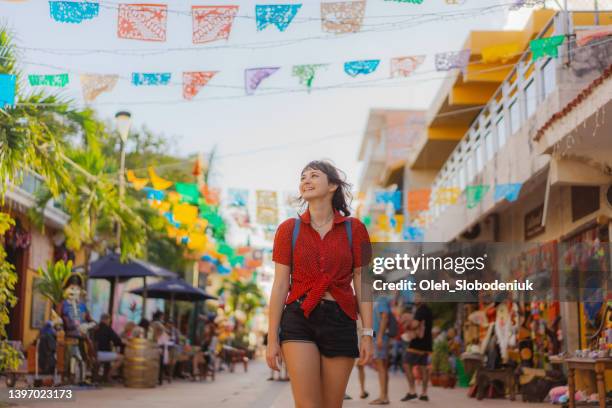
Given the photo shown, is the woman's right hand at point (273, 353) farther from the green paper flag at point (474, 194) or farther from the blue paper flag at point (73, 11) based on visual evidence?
the green paper flag at point (474, 194)

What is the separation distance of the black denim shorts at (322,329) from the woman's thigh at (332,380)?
4 cm

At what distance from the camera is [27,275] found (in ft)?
68.8

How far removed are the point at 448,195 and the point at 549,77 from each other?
9.46 metres

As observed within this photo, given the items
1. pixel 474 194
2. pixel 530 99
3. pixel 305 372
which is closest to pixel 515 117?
pixel 530 99

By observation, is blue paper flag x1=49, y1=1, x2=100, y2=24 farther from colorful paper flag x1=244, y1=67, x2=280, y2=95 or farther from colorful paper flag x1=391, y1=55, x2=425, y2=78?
colorful paper flag x1=391, y1=55, x2=425, y2=78

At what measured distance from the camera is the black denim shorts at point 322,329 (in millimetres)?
4070

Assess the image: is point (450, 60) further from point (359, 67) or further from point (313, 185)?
point (313, 185)

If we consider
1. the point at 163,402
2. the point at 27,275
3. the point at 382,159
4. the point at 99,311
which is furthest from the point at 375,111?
the point at 163,402

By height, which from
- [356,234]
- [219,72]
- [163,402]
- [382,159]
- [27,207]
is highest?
[382,159]

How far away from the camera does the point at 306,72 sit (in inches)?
493

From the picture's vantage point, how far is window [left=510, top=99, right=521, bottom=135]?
16.2 metres

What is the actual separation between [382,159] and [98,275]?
3610cm

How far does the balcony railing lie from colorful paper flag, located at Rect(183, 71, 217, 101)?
→ 17.5 feet

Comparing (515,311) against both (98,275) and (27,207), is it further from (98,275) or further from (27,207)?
(27,207)
